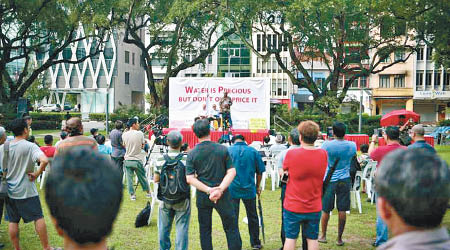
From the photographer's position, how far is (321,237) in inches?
250

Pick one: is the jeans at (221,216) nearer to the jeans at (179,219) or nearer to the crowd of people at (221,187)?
the crowd of people at (221,187)

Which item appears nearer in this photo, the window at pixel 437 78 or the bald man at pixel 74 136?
the bald man at pixel 74 136

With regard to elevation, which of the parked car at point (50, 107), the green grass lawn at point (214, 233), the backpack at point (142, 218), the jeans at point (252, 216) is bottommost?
the green grass lawn at point (214, 233)

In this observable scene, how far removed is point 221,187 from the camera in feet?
15.0

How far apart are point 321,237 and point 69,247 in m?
5.24

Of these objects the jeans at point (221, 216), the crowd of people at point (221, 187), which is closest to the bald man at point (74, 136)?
the crowd of people at point (221, 187)

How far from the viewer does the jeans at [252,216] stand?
231 inches

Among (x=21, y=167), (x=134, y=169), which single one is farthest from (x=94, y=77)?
(x=21, y=167)

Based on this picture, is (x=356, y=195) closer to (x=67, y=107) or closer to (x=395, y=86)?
(x=395, y=86)

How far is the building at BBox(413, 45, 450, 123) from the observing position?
45.1m

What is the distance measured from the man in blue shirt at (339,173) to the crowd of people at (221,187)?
0.01 meters

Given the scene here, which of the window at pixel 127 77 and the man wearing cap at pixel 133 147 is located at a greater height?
the window at pixel 127 77

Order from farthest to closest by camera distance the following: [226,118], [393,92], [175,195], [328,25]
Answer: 1. [393,92]
2. [328,25]
3. [226,118]
4. [175,195]

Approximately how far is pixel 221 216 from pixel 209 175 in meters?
0.49
